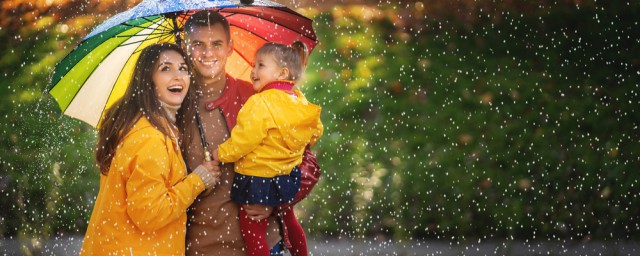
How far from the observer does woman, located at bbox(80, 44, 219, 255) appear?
399 centimetres

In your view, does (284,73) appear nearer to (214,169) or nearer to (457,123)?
(214,169)

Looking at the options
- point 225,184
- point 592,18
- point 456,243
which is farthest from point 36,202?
point 592,18

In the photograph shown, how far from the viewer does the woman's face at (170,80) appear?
164 inches

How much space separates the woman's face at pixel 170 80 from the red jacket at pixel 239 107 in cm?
17

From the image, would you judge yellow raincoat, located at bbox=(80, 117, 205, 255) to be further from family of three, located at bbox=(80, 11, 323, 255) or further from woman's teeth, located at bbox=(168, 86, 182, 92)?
woman's teeth, located at bbox=(168, 86, 182, 92)

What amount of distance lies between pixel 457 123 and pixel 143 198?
383 cm

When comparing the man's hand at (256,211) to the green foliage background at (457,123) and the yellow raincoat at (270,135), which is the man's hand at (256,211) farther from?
the green foliage background at (457,123)

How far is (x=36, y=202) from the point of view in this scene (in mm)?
7703

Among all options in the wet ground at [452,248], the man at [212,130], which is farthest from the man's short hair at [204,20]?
the wet ground at [452,248]

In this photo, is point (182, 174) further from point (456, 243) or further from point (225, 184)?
point (456, 243)

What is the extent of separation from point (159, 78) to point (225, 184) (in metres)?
0.52

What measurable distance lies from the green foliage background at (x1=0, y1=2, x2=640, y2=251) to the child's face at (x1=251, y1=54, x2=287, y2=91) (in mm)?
A: 2924

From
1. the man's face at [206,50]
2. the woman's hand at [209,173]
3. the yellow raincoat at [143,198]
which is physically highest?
the man's face at [206,50]

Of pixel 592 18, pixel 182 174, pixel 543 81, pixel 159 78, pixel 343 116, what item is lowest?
pixel 182 174
